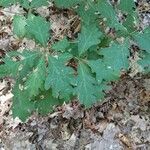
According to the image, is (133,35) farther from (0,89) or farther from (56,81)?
(0,89)

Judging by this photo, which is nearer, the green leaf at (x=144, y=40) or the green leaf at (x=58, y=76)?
the green leaf at (x=58, y=76)


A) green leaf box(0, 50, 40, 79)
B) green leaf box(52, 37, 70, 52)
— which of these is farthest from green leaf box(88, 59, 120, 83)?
green leaf box(0, 50, 40, 79)

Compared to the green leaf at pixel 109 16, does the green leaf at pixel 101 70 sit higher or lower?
lower

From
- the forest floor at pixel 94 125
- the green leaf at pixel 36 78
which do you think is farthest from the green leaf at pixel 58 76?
the forest floor at pixel 94 125

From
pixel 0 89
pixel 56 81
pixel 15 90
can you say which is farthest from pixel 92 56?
pixel 0 89

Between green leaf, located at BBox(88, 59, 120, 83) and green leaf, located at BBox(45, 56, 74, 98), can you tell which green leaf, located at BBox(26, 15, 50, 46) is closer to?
green leaf, located at BBox(45, 56, 74, 98)

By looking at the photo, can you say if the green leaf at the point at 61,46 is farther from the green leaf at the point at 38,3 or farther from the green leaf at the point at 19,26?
the green leaf at the point at 19,26
